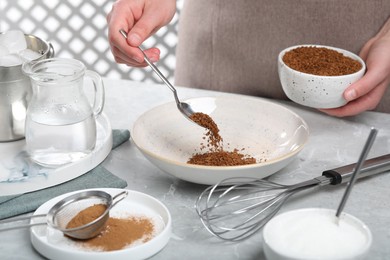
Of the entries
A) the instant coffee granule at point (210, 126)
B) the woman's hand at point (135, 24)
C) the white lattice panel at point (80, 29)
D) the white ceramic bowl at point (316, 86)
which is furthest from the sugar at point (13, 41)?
the white lattice panel at point (80, 29)

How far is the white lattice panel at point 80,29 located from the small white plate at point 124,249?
1.50m

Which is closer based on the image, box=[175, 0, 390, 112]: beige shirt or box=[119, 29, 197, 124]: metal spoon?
box=[119, 29, 197, 124]: metal spoon

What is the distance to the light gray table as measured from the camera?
76cm

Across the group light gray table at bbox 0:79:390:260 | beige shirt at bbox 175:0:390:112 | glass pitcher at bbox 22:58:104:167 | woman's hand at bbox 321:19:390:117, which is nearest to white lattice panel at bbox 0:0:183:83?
beige shirt at bbox 175:0:390:112

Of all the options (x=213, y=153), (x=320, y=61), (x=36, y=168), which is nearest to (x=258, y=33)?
(x=320, y=61)

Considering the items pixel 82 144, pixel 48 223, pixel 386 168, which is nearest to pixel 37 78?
pixel 82 144

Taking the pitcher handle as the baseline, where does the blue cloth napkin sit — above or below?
below

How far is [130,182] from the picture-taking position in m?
0.91

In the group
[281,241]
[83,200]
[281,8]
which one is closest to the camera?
[281,241]

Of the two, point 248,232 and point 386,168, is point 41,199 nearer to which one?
point 248,232

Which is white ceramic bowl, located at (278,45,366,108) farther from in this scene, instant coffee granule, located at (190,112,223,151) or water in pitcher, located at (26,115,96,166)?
water in pitcher, located at (26,115,96,166)

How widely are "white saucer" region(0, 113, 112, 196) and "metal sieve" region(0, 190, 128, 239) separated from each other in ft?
0.25

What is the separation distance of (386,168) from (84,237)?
1.26 ft

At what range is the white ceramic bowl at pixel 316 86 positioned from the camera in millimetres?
974
